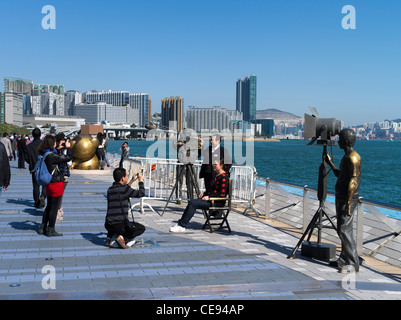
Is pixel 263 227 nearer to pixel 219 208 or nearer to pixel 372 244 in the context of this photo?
pixel 219 208

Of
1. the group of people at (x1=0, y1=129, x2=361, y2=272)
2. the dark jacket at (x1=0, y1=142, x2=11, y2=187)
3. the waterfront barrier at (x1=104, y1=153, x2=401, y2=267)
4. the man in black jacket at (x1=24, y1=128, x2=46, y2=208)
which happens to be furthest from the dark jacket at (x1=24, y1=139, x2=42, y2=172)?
the dark jacket at (x1=0, y1=142, x2=11, y2=187)

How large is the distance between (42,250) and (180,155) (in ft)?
16.1

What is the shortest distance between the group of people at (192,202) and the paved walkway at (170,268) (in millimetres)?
245

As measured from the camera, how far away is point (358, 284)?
599cm

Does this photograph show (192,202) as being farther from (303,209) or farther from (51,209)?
(51,209)

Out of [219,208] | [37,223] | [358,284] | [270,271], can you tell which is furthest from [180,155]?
[358,284]

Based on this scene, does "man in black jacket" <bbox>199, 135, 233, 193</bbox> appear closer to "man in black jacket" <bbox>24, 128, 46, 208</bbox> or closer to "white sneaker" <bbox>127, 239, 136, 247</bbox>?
"white sneaker" <bbox>127, 239, 136, 247</bbox>

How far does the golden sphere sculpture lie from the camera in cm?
2238

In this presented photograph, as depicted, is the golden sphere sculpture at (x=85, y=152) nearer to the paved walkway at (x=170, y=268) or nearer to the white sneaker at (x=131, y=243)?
the paved walkway at (x=170, y=268)

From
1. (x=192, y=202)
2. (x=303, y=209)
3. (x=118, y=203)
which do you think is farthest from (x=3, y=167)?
(x=303, y=209)

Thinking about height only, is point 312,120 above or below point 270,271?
above
